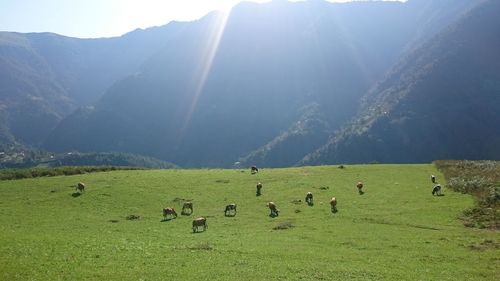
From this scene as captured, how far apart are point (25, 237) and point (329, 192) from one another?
136ft

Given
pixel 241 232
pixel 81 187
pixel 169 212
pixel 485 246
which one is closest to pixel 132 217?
pixel 169 212

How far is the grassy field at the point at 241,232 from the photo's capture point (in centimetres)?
3042

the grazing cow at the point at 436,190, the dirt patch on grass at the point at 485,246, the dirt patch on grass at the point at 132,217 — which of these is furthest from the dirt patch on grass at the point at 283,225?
the grazing cow at the point at 436,190

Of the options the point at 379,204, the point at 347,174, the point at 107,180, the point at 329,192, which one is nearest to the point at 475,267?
the point at 379,204

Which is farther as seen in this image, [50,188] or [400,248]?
[50,188]

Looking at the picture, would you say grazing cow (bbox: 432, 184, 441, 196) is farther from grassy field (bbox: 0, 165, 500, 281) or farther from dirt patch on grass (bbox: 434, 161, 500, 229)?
dirt patch on grass (bbox: 434, 161, 500, 229)

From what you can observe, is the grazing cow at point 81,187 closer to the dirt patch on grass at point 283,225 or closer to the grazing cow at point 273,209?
the grazing cow at point 273,209

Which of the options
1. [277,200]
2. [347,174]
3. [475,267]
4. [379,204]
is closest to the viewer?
[475,267]

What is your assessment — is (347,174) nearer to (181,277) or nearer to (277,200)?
(277,200)

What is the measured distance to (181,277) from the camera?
28.2 metres

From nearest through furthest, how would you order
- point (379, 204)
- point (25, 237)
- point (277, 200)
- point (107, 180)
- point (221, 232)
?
point (25, 237) < point (221, 232) < point (379, 204) < point (277, 200) < point (107, 180)

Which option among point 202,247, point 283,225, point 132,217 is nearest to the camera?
point 202,247

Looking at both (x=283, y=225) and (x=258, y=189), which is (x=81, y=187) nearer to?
(x=258, y=189)

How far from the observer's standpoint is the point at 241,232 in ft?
146
